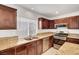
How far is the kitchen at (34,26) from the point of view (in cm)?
105

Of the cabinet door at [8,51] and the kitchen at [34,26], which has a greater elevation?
the kitchen at [34,26]

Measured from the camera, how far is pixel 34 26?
1705mm

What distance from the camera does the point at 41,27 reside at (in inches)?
72.9

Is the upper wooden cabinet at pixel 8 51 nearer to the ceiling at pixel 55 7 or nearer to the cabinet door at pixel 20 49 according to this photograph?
the cabinet door at pixel 20 49

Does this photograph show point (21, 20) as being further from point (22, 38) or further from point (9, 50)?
point (9, 50)

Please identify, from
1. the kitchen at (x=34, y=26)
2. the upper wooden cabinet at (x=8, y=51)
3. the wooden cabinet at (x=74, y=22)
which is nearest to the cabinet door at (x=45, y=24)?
the kitchen at (x=34, y=26)

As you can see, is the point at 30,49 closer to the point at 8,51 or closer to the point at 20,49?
the point at 20,49

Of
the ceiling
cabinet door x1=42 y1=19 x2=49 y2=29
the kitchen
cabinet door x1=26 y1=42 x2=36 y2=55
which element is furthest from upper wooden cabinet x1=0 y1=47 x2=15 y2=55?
cabinet door x1=42 y1=19 x2=49 y2=29

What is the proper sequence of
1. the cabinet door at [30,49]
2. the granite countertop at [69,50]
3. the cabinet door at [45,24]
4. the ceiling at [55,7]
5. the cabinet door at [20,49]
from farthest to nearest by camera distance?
the cabinet door at [45,24], the cabinet door at [30,49], the cabinet door at [20,49], the ceiling at [55,7], the granite countertop at [69,50]

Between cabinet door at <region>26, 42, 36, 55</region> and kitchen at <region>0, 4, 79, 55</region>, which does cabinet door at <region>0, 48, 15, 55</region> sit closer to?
kitchen at <region>0, 4, 79, 55</region>

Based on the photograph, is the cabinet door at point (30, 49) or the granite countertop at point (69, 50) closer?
the granite countertop at point (69, 50)

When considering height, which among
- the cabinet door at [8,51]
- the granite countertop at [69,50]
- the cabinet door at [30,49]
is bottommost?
the cabinet door at [30,49]

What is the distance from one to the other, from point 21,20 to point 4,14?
0.49 m

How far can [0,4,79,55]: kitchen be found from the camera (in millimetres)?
1055
